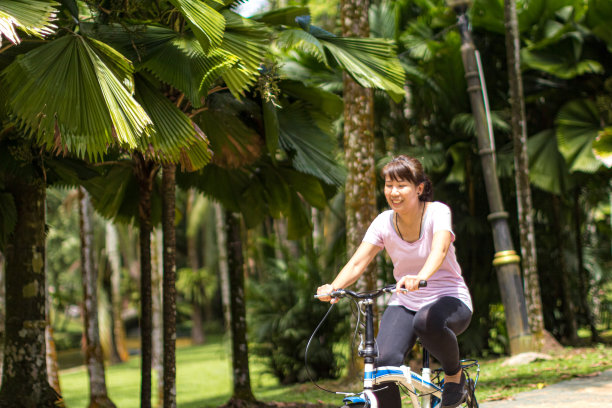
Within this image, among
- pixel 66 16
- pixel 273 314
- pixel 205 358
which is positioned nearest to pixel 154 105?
pixel 66 16

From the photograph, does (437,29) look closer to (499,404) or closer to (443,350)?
(499,404)

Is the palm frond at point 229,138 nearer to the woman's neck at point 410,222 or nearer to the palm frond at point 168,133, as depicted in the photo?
the palm frond at point 168,133

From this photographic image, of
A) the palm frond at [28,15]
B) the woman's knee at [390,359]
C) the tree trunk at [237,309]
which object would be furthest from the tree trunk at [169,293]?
the woman's knee at [390,359]

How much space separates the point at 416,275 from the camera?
12.1 ft

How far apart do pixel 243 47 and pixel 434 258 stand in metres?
3.16

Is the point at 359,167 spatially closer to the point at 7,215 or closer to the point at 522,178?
the point at 522,178

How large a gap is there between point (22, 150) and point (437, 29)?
9043 mm

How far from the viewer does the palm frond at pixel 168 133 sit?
5.85 metres

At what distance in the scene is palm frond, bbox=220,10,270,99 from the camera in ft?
19.3

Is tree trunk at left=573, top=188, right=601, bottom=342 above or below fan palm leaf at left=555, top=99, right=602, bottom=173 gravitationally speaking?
below

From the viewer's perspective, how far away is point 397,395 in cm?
370

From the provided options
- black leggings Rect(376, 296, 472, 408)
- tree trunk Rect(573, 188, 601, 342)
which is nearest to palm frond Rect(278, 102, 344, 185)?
black leggings Rect(376, 296, 472, 408)

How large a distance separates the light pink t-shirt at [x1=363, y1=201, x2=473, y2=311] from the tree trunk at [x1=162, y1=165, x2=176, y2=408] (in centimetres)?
382

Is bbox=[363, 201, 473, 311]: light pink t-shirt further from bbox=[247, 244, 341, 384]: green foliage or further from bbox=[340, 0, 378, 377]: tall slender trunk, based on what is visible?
bbox=[247, 244, 341, 384]: green foliage
